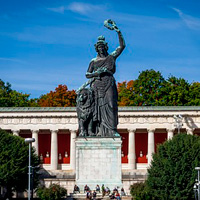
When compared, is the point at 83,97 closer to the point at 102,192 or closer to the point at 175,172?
the point at 102,192

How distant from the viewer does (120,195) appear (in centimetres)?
3734

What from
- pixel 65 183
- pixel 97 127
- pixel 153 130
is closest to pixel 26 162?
pixel 65 183

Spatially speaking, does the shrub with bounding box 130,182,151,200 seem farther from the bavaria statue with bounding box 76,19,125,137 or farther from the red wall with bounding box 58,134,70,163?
the red wall with bounding box 58,134,70,163

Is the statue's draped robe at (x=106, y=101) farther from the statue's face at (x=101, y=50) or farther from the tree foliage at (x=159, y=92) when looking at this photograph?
the tree foliage at (x=159, y=92)

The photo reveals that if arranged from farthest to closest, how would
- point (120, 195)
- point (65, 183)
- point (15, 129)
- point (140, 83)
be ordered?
point (140, 83)
point (15, 129)
point (65, 183)
point (120, 195)

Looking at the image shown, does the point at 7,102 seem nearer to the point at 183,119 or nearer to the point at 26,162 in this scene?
the point at 183,119

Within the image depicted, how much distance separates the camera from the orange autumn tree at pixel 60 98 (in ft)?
346

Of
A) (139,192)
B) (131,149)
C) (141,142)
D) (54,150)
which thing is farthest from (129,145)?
(139,192)

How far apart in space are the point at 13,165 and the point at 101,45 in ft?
74.3

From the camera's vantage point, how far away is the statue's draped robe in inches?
1505

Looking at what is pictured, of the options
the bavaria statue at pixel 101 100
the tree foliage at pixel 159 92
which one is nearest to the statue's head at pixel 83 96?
the bavaria statue at pixel 101 100

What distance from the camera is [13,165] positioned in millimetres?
56375

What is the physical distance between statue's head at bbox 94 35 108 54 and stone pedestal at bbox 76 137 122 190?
6456 mm

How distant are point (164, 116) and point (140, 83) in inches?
639
